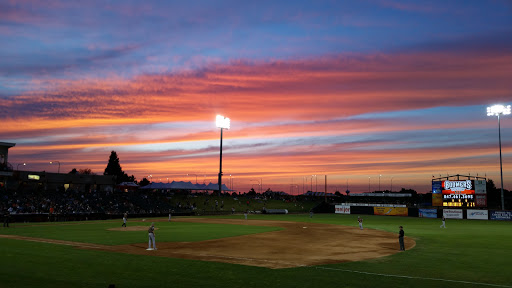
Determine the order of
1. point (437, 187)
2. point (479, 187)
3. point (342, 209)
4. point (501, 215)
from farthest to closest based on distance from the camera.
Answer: point (342, 209)
point (437, 187)
point (479, 187)
point (501, 215)

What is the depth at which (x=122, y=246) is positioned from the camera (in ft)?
86.5

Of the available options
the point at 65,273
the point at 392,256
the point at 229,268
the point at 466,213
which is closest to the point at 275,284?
the point at 229,268

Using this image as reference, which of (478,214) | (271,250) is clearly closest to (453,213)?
(478,214)

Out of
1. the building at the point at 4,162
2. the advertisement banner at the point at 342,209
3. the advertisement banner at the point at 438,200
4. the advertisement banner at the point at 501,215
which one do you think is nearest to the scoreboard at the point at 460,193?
the advertisement banner at the point at 438,200

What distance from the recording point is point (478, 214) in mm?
66188

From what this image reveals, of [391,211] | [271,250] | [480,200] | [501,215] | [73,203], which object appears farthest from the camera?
[391,211]

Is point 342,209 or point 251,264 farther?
point 342,209

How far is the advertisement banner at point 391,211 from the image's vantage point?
78.2 meters

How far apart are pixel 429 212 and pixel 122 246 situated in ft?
205

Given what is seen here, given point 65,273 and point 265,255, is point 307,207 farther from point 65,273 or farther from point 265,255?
point 65,273

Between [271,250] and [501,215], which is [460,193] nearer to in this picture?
[501,215]

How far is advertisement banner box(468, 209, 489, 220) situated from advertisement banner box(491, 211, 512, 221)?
A: 98 cm

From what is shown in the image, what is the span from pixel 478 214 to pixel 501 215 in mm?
3415

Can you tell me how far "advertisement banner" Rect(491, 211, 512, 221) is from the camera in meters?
63.0
